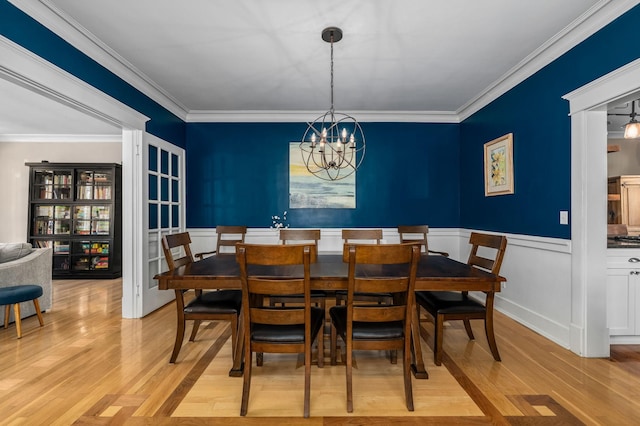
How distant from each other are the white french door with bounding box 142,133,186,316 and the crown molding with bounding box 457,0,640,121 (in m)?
4.20

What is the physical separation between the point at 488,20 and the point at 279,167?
10.2 feet

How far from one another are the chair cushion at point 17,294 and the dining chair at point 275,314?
2646mm

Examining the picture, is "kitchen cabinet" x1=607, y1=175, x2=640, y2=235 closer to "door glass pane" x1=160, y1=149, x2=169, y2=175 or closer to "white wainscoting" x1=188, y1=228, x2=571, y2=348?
"white wainscoting" x1=188, y1=228, x2=571, y2=348

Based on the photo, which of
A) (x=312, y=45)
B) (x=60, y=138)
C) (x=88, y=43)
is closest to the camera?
(x=88, y=43)

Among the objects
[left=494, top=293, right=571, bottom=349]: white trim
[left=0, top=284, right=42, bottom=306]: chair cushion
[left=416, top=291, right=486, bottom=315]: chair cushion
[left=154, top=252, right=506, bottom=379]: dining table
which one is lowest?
[left=494, top=293, right=571, bottom=349]: white trim

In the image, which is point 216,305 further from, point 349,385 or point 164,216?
point 164,216

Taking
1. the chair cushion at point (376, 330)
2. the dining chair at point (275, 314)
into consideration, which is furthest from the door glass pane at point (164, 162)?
the chair cushion at point (376, 330)

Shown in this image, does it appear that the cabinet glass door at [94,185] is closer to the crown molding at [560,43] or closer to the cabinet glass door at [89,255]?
the cabinet glass door at [89,255]

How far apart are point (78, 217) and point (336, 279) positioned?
5.92 metres

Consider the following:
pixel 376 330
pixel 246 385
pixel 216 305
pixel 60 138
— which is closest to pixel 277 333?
pixel 246 385

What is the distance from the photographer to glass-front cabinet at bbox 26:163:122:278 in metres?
5.63

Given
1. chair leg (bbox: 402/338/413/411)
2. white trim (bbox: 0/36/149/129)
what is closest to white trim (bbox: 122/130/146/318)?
white trim (bbox: 0/36/149/129)

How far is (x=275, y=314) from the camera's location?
1.78m

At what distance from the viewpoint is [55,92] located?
2436 mm
